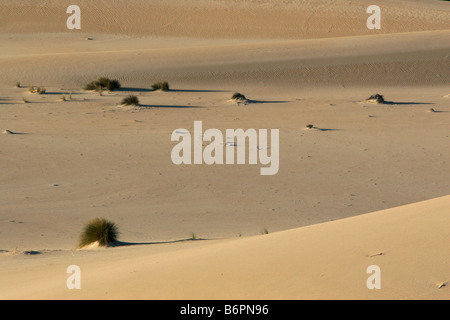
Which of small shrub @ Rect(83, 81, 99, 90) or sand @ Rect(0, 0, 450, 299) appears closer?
sand @ Rect(0, 0, 450, 299)

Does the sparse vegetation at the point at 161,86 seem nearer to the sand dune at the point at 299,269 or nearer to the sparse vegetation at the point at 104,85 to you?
the sparse vegetation at the point at 104,85

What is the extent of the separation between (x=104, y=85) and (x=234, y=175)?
10.9m

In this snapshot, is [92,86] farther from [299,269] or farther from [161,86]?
[299,269]

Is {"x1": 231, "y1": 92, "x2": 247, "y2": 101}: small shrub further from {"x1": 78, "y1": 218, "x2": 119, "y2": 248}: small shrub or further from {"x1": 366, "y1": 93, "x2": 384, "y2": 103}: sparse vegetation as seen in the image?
{"x1": 78, "y1": 218, "x2": 119, "y2": 248}: small shrub

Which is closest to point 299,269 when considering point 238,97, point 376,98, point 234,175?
point 234,175

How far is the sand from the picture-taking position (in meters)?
6.69

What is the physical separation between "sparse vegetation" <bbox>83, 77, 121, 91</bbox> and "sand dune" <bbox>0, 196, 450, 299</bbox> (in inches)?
665

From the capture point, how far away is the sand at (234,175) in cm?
669

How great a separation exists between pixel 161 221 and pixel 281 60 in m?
17.6

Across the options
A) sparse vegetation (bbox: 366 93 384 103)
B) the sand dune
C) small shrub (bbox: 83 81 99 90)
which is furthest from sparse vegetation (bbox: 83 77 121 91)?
the sand dune

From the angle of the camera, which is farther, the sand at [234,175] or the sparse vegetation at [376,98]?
the sparse vegetation at [376,98]

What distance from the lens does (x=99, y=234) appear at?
34.8ft

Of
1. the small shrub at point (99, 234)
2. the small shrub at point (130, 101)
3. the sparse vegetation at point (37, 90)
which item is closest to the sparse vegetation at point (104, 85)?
the sparse vegetation at point (37, 90)

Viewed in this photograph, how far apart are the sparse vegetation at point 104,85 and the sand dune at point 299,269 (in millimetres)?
16897
